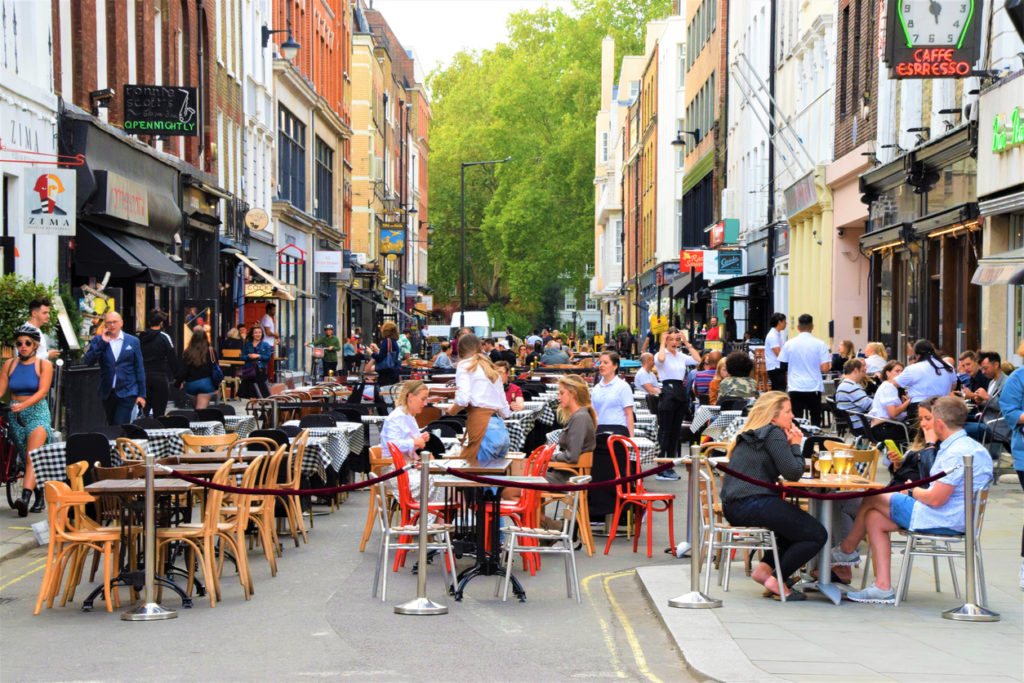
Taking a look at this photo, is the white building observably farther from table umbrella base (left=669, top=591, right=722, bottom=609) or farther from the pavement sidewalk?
the pavement sidewalk

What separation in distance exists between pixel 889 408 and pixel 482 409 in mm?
6855

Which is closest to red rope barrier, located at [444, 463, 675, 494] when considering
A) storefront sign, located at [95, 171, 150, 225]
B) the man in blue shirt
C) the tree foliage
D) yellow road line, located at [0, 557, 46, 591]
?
the man in blue shirt

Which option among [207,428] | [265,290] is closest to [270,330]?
[265,290]

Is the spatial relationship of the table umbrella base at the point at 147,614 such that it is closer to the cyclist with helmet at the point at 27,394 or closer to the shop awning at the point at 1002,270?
the cyclist with helmet at the point at 27,394

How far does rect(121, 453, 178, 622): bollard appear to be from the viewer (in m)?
9.05

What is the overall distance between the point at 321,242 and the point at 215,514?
43.7 metres

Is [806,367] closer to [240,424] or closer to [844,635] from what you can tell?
[240,424]

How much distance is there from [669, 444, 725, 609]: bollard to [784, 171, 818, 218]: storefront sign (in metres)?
24.6

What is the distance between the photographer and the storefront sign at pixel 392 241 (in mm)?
66875

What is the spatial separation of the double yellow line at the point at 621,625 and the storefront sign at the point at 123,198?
545 inches

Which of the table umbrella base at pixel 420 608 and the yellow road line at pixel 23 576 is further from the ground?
the table umbrella base at pixel 420 608

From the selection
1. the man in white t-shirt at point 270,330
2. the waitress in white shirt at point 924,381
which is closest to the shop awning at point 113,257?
the man in white t-shirt at point 270,330

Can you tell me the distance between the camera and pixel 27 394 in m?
13.7

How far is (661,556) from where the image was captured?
40.0 feet
